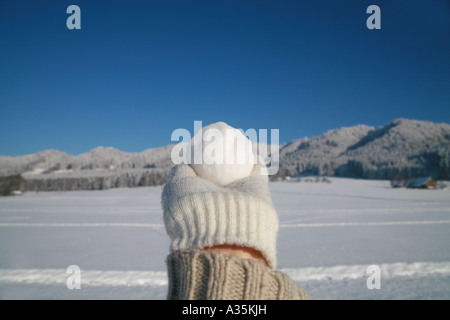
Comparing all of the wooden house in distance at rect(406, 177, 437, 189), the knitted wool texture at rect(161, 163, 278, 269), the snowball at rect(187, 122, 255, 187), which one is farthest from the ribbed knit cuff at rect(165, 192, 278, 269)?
the wooden house in distance at rect(406, 177, 437, 189)

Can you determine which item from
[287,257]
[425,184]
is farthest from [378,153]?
[287,257]

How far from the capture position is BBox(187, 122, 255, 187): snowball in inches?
44.6

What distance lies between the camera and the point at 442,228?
283 inches

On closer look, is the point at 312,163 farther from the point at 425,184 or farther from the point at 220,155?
the point at 220,155

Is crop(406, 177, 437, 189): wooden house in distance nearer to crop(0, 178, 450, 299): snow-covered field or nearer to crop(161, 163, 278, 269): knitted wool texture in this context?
crop(0, 178, 450, 299): snow-covered field

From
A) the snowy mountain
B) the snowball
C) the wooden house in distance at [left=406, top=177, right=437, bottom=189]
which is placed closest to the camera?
the snowball

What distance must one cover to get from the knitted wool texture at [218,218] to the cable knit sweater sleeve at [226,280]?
63mm

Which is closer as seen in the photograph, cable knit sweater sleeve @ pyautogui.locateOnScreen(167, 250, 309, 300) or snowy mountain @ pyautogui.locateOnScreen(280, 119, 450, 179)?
cable knit sweater sleeve @ pyautogui.locateOnScreen(167, 250, 309, 300)

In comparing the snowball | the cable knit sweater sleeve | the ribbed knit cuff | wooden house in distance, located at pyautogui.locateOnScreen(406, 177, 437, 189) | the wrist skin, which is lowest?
wooden house in distance, located at pyautogui.locateOnScreen(406, 177, 437, 189)

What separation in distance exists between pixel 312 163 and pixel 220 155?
2276 inches

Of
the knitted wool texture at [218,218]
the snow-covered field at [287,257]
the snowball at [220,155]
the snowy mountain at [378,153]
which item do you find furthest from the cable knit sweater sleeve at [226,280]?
the snowy mountain at [378,153]

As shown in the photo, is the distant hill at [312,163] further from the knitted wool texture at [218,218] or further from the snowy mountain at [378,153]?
the knitted wool texture at [218,218]

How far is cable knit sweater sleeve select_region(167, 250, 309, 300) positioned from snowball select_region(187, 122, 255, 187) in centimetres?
39
